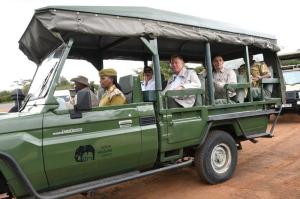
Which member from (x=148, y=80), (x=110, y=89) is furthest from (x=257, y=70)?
(x=110, y=89)

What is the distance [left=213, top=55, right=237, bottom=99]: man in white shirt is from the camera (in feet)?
21.2

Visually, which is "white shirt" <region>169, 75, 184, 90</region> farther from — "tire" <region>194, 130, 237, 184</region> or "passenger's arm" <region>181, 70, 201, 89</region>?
"tire" <region>194, 130, 237, 184</region>

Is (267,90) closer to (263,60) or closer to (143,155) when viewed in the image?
(263,60)

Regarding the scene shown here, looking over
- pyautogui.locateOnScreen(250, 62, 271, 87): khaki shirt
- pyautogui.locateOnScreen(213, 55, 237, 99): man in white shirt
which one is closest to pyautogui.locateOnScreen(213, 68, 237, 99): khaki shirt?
pyautogui.locateOnScreen(213, 55, 237, 99): man in white shirt

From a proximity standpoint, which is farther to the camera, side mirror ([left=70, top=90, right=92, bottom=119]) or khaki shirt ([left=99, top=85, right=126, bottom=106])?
khaki shirt ([left=99, top=85, right=126, bottom=106])

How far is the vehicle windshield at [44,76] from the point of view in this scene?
4.60 m

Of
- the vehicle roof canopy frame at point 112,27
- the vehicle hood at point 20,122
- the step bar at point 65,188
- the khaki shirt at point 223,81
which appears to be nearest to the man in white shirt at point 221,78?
the khaki shirt at point 223,81

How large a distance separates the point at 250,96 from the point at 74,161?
3506 millimetres

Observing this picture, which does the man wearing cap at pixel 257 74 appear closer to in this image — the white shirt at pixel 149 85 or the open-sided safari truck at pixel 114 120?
the open-sided safari truck at pixel 114 120

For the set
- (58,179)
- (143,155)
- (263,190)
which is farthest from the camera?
(263,190)

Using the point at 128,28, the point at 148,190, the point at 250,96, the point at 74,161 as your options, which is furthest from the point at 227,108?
the point at 74,161

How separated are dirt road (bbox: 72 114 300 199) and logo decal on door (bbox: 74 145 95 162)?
1530 mm

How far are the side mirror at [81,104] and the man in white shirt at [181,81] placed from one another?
1658mm

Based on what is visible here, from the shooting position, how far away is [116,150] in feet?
15.3
